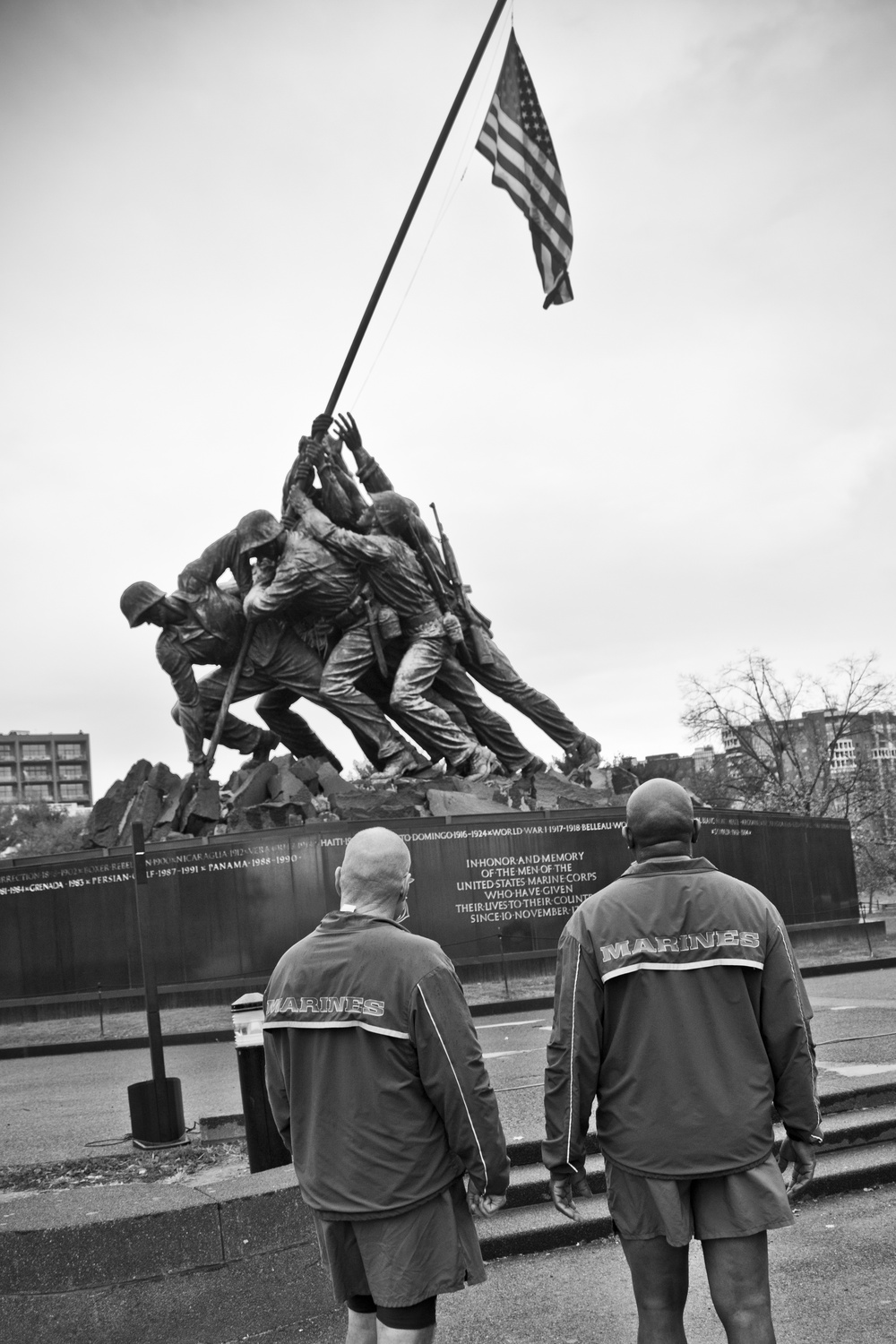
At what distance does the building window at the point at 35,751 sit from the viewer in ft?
461

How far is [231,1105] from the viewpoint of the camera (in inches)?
342

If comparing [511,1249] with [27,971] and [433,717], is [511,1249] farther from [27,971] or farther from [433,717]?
[433,717]

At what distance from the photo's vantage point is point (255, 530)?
19719 mm

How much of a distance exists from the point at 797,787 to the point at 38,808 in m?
79.0

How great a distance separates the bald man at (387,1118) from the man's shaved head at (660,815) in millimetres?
674

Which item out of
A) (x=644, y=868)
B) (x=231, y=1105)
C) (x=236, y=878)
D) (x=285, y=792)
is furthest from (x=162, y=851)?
(x=644, y=868)

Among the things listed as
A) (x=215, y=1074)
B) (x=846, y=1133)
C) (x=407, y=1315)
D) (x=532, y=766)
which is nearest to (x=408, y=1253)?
(x=407, y=1315)

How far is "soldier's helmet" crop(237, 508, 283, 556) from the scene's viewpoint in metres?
19.7

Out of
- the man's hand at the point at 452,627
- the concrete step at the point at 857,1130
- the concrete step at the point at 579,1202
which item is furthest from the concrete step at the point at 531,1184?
the man's hand at the point at 452,627

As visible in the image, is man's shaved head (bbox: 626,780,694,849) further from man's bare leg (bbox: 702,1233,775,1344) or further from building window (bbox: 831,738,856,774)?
building window (bbox: 831,738,856,774)

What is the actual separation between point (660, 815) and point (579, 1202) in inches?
115

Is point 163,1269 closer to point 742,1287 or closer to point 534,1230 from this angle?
point 534,1230

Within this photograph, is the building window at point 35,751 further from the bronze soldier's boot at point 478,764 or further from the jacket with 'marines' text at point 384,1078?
the jacket with 'marines' text at point 384,1078

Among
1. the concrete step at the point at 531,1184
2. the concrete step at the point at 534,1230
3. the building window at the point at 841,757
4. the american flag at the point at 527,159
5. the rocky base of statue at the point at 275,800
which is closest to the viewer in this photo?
the concrete step at the point at 534,1230
